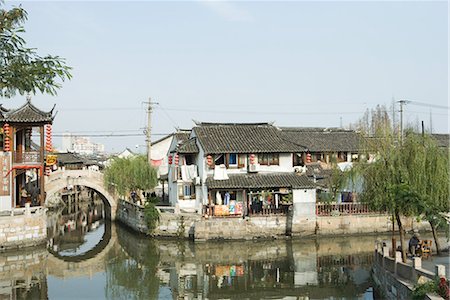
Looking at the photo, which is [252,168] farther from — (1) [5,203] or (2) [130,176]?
(1) [5,203]

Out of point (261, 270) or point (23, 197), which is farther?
point (23, 197)

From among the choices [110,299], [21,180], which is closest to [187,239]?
[110,299]

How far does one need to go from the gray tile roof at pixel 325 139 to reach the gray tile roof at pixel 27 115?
14.3 metres

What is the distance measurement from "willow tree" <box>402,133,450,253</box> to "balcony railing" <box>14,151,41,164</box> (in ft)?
58.5

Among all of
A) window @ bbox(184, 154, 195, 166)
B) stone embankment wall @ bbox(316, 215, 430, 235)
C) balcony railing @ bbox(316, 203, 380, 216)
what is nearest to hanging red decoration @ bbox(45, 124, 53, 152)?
window @ bbox(184, 154, 195, 166)

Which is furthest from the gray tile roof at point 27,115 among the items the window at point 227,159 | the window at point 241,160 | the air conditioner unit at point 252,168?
the air conditioner unit at point 252,168

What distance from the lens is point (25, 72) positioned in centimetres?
493

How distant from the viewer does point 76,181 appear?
30672mm

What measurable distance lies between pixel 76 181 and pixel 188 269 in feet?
47.8

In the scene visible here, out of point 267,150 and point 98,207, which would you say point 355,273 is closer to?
point 267,150

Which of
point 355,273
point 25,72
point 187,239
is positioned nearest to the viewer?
point 25,72

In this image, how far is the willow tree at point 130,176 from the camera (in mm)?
30672

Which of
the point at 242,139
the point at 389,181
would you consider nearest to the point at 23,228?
the point at 242,139

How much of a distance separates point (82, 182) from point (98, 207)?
16.6m
